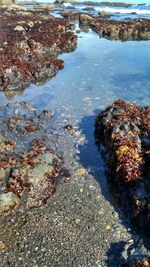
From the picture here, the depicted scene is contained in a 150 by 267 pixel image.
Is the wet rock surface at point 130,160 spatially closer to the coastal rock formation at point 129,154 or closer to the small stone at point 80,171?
the coastal rock formation at point 129,154

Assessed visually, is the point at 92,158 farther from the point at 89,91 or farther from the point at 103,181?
the point at 89,91

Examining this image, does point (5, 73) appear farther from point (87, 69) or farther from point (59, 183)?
point (59, 183)

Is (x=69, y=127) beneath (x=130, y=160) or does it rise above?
beneath

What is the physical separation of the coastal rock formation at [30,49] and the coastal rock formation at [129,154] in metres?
9.85

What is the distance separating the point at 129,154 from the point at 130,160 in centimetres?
38

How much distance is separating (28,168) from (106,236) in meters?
4.78

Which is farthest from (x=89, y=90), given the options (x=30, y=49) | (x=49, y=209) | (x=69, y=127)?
(x=49, y=209)

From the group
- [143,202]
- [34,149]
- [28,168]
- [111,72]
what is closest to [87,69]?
[111,72]

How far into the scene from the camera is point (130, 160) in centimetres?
1543

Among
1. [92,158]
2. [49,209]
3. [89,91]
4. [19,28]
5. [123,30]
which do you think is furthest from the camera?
[123,30]

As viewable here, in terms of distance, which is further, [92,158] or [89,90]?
[89,90]

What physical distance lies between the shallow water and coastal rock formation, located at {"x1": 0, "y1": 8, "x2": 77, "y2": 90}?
1.15 meters

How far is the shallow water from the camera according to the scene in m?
18.1

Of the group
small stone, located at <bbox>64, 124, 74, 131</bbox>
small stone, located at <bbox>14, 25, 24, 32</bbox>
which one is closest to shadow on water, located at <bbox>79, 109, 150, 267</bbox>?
small stone, located at <bbox>64, 124, 74, 131</bbox>
